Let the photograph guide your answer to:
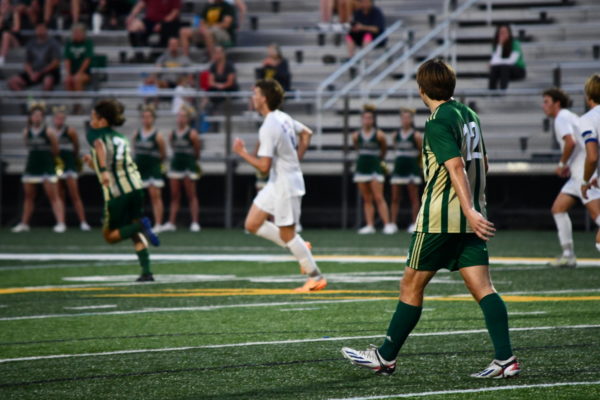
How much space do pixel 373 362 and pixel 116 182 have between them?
574 centimetres

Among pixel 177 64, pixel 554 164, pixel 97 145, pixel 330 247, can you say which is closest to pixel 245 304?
pixel 97 145

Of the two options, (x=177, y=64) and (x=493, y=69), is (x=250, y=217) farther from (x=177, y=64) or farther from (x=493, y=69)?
(x=177, y=64)

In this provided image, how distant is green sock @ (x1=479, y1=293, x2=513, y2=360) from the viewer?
5773mm

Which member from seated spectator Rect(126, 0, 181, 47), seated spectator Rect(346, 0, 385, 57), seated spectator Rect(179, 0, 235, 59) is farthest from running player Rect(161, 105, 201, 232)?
seated spectator Rect(126, 0, 181, 47)

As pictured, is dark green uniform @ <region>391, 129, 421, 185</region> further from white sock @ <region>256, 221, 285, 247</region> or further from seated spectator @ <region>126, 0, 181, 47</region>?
white sock @ <region>256, 221, 285, 247</region>

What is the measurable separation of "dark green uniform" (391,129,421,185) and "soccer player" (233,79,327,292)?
9.51 m

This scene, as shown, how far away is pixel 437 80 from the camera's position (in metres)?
5.89

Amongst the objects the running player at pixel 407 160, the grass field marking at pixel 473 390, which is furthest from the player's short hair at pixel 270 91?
the running player at pixel 407 160

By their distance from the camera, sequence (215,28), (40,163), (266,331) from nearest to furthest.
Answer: (266,331), (40,163), (215,28)

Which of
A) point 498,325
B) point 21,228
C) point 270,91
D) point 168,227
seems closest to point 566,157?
point 270,91

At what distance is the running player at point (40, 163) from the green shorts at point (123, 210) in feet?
31.7

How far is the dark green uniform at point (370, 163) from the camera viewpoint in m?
19.9

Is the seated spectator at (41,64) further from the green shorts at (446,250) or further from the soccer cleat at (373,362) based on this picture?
the green shorts at (446,250)

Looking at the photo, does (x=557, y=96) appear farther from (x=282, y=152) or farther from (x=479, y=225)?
(x=479, y=225)
